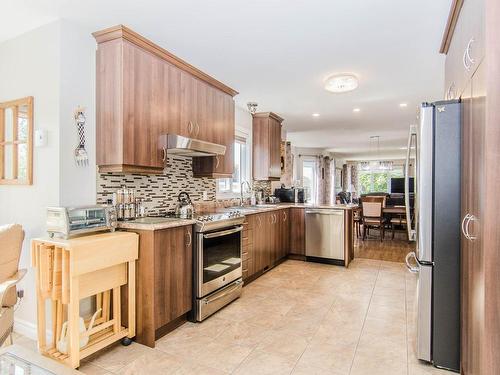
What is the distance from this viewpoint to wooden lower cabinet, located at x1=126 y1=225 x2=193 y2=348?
2258 mm

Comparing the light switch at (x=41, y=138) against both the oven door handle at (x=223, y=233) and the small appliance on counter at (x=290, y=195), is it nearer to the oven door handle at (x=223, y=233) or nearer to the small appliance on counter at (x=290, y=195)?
the oven door handle at (x=223, y=233)

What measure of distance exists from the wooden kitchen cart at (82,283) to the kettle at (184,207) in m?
0.71

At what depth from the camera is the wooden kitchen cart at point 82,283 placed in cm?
191

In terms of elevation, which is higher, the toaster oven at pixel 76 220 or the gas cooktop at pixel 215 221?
the toaster oven at pixel 76 220

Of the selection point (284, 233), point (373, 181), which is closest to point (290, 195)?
point (284, 233)

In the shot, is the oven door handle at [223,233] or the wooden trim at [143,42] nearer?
the wooden trim at [143,42]

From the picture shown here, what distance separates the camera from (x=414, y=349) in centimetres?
224

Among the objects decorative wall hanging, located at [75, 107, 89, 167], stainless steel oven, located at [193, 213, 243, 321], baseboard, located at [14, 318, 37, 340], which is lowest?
baseboard, located at [14, 318, 37, 340]

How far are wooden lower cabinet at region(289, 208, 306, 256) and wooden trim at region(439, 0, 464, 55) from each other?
2854 mm

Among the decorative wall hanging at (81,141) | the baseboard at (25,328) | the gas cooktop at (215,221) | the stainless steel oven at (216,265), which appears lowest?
the baseboard at (25,328)

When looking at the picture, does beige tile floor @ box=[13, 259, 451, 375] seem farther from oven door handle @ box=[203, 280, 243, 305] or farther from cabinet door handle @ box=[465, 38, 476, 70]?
cabinet door handle @ box=[465, 38, 476, 70]

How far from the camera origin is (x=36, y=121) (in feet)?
7.76

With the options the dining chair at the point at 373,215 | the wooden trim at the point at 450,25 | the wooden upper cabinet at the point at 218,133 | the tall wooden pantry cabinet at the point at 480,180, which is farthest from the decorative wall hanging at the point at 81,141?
the dining chair at the point at 373,215

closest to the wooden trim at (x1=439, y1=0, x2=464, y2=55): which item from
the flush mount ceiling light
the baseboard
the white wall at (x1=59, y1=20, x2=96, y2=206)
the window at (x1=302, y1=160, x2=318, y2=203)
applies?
the flush mount ceiling light
